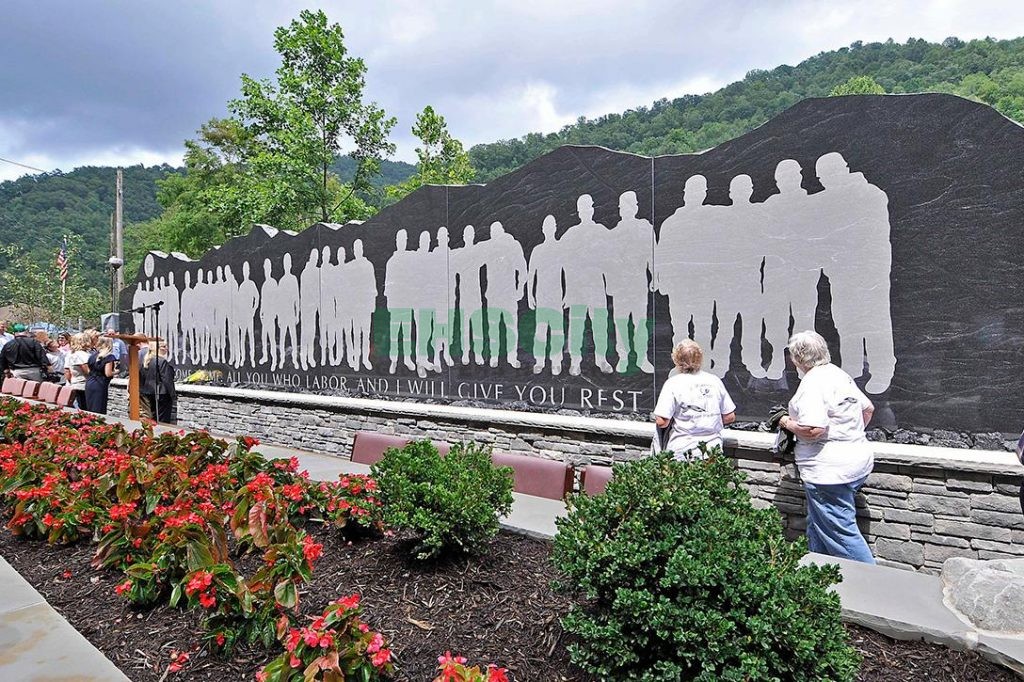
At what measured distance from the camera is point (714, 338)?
586cm

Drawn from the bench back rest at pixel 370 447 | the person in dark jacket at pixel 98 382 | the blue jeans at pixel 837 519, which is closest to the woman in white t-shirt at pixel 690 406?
the blue jeans at pixel 837 519

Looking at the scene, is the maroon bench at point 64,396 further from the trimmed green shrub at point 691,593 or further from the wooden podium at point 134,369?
the trimmed green shrub at point 691,593

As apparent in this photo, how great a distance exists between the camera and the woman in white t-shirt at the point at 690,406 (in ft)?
14.7

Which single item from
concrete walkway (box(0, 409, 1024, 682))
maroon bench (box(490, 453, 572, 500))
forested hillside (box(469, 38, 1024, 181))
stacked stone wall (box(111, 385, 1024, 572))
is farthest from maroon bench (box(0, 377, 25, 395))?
forested hillside (box(469, 38, 1024, 181))

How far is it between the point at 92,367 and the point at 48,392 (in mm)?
1431

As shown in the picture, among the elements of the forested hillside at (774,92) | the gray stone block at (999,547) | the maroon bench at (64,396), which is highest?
the forested hillside at (774,92)

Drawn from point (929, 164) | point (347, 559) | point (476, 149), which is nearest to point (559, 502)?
point (347, 559)

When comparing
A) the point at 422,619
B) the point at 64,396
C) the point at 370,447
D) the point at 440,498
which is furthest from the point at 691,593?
the point at 64,396

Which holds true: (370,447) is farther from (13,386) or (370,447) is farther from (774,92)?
(774,92)

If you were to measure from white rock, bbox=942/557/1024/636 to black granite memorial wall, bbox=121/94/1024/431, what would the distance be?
2707 mm

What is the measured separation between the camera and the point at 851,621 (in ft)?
7.50

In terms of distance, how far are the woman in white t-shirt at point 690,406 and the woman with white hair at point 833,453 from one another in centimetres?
64

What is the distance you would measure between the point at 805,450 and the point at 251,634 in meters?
3.22

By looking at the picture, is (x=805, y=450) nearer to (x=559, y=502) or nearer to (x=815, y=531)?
(x=815, y=531)
